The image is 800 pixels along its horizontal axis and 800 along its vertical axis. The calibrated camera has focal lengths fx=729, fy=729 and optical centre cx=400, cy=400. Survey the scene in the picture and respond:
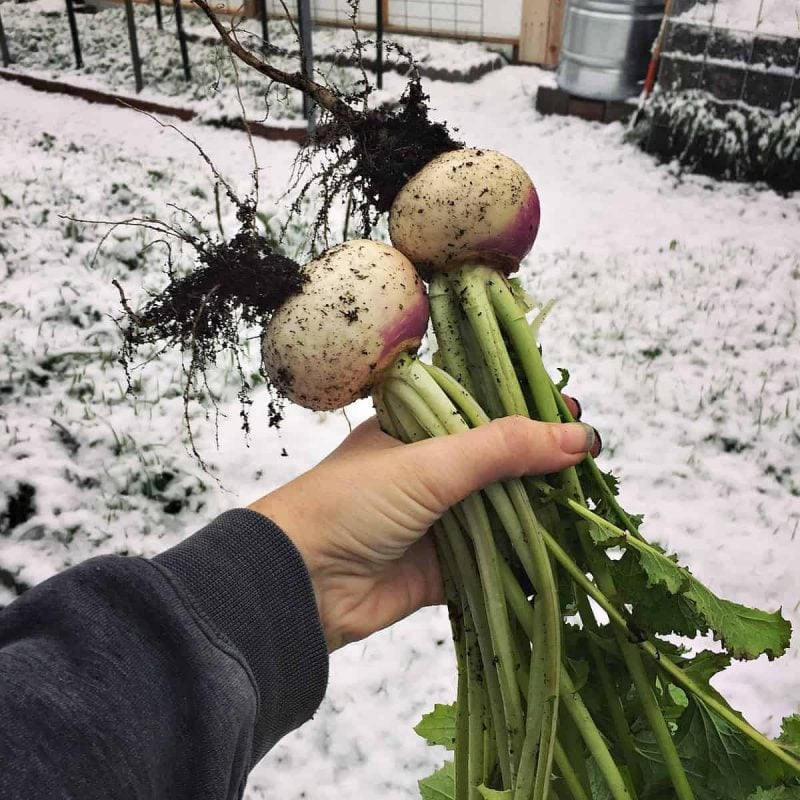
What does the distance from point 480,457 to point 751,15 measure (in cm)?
448

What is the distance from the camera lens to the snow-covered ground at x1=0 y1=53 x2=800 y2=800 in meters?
1.93

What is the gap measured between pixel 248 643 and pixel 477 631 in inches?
15.2

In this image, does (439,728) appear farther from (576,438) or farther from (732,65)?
(732,65)

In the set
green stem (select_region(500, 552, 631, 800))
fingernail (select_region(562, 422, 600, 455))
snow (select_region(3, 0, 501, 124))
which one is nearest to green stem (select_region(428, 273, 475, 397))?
fingernail (select_region(562, 422, 600, 455))

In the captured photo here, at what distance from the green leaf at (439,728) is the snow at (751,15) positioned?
447cm

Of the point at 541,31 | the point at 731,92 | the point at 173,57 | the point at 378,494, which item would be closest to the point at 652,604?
the point at 378,494

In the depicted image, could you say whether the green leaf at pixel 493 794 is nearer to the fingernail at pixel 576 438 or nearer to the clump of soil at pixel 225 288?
the fingernail at pixel 576 438

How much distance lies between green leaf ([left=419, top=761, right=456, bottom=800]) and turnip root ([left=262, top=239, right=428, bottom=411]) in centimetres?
84

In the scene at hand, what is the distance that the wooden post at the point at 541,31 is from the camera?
264 inches

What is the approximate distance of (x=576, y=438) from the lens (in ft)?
3.97

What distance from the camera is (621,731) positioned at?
3.87ft

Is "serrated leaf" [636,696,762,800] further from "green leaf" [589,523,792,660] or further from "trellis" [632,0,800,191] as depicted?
"trellis" [632,0,800,191]

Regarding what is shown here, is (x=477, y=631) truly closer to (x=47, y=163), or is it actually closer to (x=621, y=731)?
(x=621, y=731)

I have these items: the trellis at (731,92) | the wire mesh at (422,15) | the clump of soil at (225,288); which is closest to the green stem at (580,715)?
the clump of soil at (225,288)
